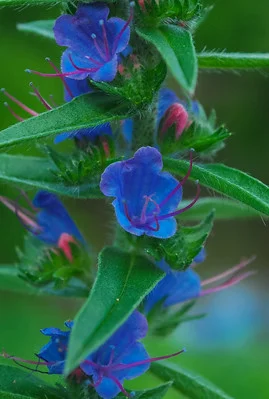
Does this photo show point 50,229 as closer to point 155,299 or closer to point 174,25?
point 155,299

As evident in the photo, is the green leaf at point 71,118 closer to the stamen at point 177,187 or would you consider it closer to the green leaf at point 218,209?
the stamen at point 177,187

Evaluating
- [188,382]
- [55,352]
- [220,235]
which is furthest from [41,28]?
[220,235]

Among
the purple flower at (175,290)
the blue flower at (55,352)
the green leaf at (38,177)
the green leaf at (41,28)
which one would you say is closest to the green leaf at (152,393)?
the blue flower at (55,352)

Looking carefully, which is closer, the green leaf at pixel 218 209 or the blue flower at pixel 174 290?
the blue flower at pixel 174 290

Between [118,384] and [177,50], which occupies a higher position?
[177,50]

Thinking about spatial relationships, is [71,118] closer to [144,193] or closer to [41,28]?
[144,193]

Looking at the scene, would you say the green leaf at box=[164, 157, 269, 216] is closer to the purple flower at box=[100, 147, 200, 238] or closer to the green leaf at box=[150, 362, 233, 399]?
the purple flower at box=[100, 147, 200, 238]
